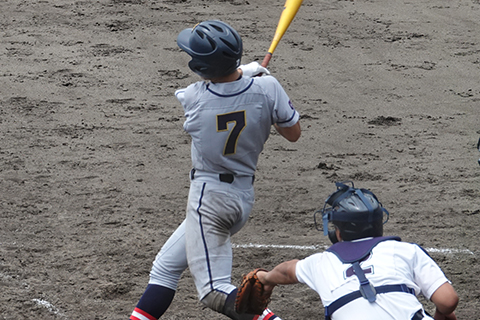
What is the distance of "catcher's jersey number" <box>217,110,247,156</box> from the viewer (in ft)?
9.93

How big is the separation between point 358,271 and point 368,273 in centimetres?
4

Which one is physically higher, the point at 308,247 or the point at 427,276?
the point at 427,276

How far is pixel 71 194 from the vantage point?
18.0 feet

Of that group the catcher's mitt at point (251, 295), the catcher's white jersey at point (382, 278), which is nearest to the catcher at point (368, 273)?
the catcher's white jersey at point (382, 278)

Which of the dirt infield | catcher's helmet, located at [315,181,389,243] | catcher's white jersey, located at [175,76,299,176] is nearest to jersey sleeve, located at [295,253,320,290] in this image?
catcher's helmet, located at [315,181,389,243]

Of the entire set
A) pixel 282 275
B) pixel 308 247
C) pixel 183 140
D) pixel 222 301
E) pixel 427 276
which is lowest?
pixel 183 140

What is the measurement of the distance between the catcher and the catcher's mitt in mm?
183

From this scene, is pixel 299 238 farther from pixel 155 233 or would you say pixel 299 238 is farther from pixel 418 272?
pixel 418 272

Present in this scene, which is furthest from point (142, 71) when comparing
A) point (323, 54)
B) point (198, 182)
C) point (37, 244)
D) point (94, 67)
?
point (198, 182)

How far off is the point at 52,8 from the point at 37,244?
18.2 ft

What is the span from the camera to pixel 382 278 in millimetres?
2406

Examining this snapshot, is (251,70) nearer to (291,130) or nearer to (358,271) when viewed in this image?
(291,130)

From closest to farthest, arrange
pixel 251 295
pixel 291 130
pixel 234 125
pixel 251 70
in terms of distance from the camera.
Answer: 1. pixel 251 295
2. pixel 234 125
3. pixel 291 130
4. pixel 251 70

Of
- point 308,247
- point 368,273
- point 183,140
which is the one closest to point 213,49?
point 368,273
